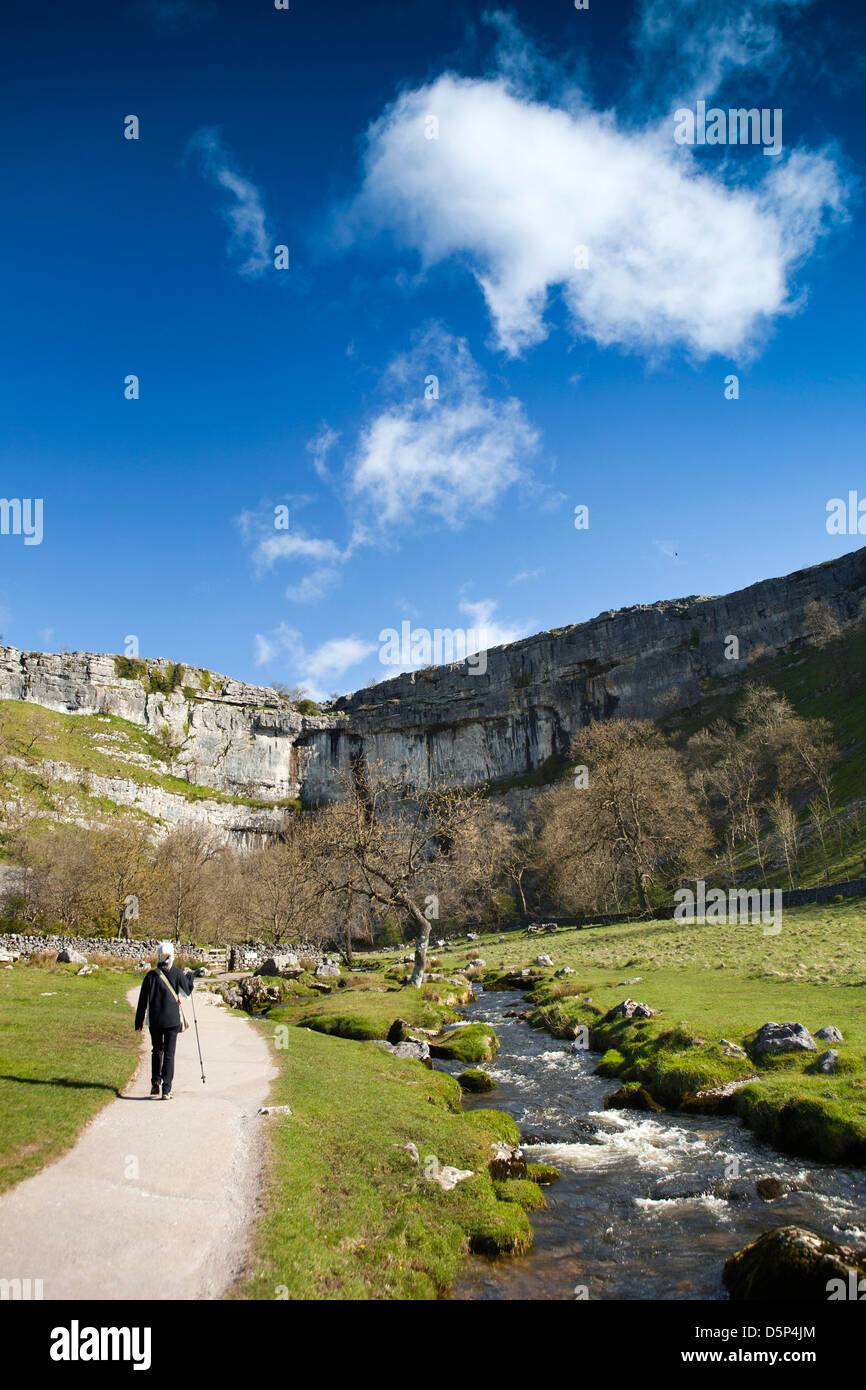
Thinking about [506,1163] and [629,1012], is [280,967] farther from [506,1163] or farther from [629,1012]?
[506,1163]

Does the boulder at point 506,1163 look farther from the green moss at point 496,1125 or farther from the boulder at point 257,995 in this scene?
the boulder at point 257,995

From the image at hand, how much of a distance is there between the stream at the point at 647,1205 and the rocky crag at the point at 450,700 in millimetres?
121709

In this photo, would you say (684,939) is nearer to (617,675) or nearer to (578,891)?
(578,891)

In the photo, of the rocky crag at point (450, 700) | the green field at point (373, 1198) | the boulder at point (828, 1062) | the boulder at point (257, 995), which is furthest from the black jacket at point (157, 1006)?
the rocky crag at point (450, 700)

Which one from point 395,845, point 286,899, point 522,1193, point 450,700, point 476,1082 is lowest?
point 286,899

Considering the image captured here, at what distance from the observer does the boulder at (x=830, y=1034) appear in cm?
1512

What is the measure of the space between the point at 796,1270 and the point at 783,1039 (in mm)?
9667

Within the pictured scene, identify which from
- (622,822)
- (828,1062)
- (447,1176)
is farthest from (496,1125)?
(622,822)

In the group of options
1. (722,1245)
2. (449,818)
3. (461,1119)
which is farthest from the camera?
(449,818)

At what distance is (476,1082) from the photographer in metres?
18.2
